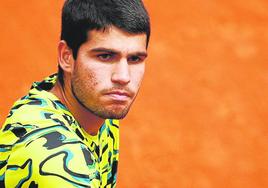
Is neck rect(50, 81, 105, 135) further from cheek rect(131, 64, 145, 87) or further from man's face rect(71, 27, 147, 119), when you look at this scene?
cheek rect(131, 64, 145, 87)

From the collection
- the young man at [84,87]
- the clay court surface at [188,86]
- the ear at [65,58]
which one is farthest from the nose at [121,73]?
the clay court surface at [188,86]

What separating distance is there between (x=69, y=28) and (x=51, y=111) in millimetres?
315

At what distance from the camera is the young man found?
1.47 metres

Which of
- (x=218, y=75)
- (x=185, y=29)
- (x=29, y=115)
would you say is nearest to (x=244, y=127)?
(x=218, y=75)

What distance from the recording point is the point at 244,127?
379cm

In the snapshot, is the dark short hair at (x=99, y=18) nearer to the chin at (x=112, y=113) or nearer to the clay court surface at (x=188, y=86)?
the chin at (x=112, y=113)

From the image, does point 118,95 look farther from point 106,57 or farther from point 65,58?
point 65,58

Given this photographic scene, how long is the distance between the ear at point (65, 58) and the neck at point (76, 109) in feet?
0.18

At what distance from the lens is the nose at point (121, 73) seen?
1719 millimetres

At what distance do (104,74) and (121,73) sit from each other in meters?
0.05

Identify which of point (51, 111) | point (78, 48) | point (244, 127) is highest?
point (78, 48)

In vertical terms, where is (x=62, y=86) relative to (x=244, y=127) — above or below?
above

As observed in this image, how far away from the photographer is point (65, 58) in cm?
185

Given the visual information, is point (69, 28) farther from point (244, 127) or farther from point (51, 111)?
point (244, 127)
